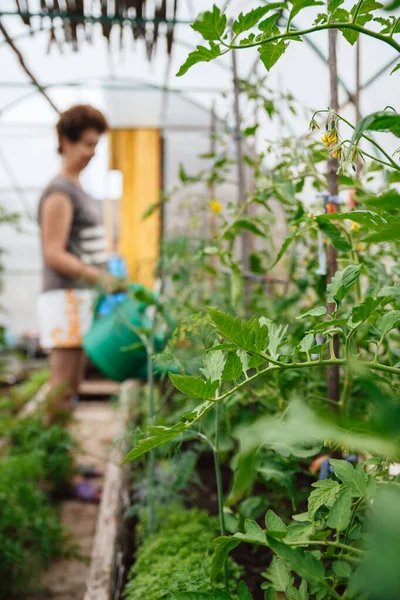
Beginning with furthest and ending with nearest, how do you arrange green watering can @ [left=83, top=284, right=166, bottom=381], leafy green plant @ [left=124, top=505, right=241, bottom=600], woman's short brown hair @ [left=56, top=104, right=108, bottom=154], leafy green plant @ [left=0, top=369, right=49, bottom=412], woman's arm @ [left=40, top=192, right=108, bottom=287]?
leafy green plant @ [left=0, top=369, right=49, bottom=412]
woman's short brown hair @ [left=56, top=104, right=108, bottom=154]
woman's arm @ [left=40, top=192, right=108, bottom=287]
green watering can @ [left=83, top=284, right=166, bottom=381]
leafy green plant @ [left=124, top=505, right=241, bottom=600]

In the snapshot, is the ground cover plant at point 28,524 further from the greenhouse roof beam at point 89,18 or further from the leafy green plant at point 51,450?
the greenhouse roof beam at point 89,18

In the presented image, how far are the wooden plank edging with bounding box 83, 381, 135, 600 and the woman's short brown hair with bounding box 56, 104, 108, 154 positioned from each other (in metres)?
1.32

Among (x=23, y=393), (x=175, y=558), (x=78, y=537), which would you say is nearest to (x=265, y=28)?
(x=175, y=558)

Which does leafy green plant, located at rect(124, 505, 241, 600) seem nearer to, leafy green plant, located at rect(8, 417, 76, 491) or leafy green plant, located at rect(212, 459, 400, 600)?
leafy green plant, located at rect(212, 459, 400, 600)

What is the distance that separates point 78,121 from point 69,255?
58cm

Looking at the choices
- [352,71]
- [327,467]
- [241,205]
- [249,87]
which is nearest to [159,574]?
[327,467]

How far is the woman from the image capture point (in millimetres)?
2193

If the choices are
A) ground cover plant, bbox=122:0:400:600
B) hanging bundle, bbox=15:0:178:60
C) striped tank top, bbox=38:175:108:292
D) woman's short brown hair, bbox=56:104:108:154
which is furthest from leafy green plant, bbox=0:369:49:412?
ground cover plant, bbox=122:0:400:600

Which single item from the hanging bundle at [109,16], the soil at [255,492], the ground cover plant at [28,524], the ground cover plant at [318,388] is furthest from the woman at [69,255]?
the ground cover plant at [318,388]

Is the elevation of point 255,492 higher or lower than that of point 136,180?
lower

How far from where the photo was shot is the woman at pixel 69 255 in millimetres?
2193

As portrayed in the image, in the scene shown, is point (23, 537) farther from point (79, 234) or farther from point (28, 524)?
point (79, 234)

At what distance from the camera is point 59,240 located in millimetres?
2197

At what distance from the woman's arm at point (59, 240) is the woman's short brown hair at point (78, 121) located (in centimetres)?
31
